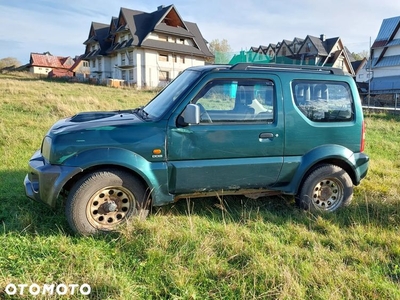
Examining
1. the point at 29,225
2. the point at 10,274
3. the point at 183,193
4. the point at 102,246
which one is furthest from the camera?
the point at 183,193

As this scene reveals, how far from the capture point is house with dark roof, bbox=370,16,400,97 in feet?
104

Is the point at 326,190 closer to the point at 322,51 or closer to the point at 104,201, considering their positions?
the point at 104,201

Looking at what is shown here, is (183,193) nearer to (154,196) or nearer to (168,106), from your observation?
(154,196)

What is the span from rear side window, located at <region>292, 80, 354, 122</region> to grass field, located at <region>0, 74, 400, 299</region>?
1283 millimetres

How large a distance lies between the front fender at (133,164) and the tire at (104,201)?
129 millimetres

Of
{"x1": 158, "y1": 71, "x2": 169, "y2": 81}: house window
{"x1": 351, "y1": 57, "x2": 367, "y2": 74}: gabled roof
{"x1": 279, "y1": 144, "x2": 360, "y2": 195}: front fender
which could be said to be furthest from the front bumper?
{"x1": 351, "y1": 57, "x2": 367, "y2": 74}: gabled roof

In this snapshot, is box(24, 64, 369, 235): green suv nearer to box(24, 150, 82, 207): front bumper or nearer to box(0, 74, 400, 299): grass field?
box(24, 150, 82, 207): front bumper

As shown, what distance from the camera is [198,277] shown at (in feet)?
8.43

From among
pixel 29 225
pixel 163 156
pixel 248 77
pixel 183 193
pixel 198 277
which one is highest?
pixel 248 77

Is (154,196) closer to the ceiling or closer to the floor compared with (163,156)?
closer to the floor

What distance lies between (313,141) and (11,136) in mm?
6474

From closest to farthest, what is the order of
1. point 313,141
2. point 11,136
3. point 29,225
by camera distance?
point 29,225 < point 313,141 < point 11,136

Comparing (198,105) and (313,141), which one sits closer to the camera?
(198,105)

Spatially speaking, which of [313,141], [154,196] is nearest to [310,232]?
[313,141]
